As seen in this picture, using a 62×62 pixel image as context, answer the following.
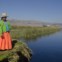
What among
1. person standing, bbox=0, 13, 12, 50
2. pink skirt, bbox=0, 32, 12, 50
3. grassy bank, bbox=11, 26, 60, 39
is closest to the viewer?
person standing, bbox=0, 13, 12, 50

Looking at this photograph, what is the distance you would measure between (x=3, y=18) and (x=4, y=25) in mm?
350

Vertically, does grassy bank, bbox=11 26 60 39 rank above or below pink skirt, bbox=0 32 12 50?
below

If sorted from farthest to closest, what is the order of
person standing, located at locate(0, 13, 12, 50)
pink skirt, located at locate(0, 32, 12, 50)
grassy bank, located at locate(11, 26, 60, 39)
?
grassy bank, located at locate(11, 26, 60, 39) → pink skirt, located at locate(0, 32, 12, 50) → person standing, located at locate(0, 13, 12, 50)

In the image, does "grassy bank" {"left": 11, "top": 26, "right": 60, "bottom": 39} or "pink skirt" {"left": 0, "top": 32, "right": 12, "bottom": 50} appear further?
"grassy bank" {"left": 11, "top": 26, "right": 60, "bottom": 39}

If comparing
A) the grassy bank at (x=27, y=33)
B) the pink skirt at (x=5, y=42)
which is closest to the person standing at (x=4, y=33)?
the pink skirt at (x=5, y=42)

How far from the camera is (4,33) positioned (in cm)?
1070

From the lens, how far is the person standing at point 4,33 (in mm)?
10523

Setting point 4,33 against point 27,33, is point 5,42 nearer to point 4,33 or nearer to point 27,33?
point 4,33

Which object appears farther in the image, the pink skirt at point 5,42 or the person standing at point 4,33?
the pink skirt at point 5,42

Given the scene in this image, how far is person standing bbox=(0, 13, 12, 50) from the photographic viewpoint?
10523 millimetres

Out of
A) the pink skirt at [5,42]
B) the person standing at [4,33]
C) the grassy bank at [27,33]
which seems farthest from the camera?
the grassy bank at [27,33]

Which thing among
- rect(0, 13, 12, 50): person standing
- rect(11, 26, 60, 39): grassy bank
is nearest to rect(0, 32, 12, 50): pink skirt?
rect(0, 13, 12, 50): person standing

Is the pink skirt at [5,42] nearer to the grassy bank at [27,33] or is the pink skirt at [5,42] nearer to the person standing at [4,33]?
the person standing at [4,33]

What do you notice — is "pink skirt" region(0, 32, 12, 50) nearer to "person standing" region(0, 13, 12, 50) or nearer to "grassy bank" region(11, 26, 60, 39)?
"person standing" region(0, 13, 12, 50)
